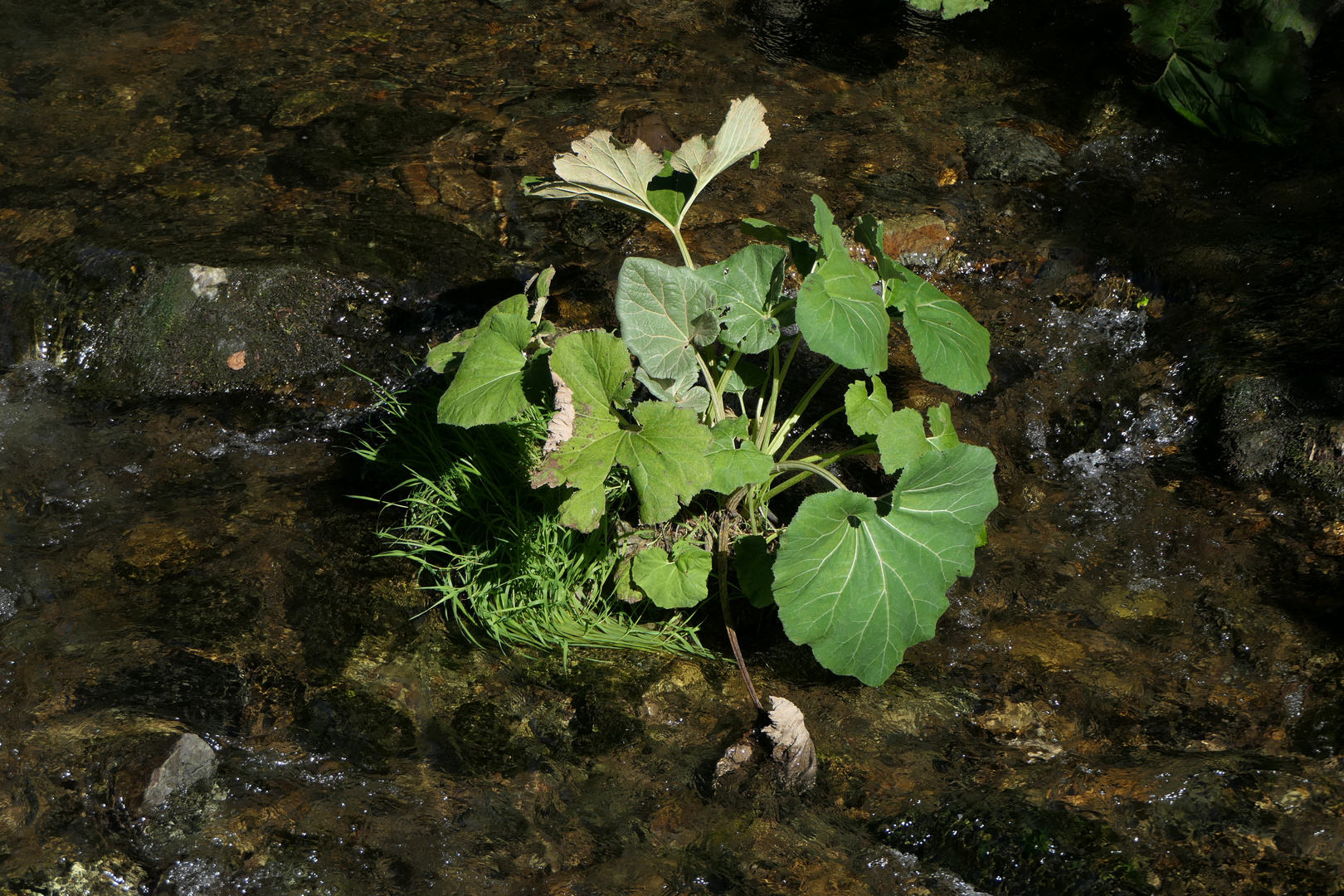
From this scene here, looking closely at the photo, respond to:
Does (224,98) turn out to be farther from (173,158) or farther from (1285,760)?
(1285,760)

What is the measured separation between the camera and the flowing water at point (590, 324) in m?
2.12

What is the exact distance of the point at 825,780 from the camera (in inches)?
89.4

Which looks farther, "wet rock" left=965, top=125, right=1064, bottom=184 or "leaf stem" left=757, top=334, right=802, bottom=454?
"wet rock" left=965, top=125, right=1064, bottom=184

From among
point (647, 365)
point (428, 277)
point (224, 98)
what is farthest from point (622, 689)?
point (224, 98)

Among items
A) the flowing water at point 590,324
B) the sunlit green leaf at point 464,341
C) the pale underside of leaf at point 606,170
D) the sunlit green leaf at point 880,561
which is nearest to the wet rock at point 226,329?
the flowing water at point 590,324

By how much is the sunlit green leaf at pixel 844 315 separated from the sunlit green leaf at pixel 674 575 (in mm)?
661

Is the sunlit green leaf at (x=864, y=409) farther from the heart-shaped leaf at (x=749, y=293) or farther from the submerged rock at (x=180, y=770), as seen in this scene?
the submerged rock at (x=180, y=770)

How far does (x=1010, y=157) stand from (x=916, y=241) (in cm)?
81

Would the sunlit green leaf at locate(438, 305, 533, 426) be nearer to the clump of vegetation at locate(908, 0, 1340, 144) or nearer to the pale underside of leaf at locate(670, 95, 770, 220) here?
the pale underside of leaf at locate(670, 95, 770, 220)

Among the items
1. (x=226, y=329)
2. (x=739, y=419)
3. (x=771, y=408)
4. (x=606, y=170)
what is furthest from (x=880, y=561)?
(x=226, y=329)

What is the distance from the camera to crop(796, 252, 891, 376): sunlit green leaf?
6.72 feet

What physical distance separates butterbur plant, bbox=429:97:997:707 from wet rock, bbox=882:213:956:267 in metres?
1.25

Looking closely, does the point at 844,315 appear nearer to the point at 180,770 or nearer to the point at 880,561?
the point at 880,561

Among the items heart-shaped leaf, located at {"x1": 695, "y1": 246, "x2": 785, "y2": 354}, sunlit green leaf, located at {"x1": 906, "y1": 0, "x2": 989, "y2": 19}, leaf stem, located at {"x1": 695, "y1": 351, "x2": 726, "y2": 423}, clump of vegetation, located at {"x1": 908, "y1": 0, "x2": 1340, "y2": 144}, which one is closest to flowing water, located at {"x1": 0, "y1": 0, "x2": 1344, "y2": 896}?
clump of vegetation, located at {"x1": 908, "y1": 0, "x2": 1340, "y2": 144}
